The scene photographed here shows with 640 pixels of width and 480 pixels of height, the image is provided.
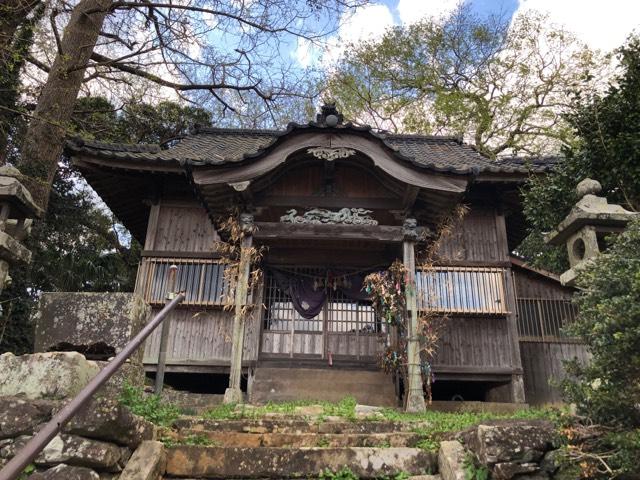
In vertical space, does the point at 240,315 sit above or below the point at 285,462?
above

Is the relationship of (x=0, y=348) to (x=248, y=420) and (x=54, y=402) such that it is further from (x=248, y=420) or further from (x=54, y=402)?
(x=54, y=402)

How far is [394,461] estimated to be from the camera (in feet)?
13.4

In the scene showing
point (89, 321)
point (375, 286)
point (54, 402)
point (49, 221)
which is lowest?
point (54, 402)

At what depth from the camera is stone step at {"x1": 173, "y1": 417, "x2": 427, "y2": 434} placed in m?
5.04

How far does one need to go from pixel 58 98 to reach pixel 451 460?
9350 mm

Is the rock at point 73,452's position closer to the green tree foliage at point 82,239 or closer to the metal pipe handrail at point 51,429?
the metal pipe handrail at point 51,429

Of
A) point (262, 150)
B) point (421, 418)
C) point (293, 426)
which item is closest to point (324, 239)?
point (262, 150)

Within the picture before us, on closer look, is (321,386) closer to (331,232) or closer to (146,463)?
(331,232)

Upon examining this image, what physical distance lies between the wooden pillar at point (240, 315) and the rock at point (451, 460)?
3.97 meters

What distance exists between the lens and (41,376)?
11.6 ft

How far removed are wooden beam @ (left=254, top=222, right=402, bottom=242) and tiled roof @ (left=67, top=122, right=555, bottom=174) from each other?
1269 mm

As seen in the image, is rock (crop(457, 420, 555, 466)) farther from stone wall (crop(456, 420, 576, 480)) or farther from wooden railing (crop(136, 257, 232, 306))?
wooden railing (crop(136, 257, 232, 306))

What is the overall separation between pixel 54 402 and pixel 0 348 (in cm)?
693

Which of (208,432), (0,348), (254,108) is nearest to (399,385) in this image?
(208,432)
